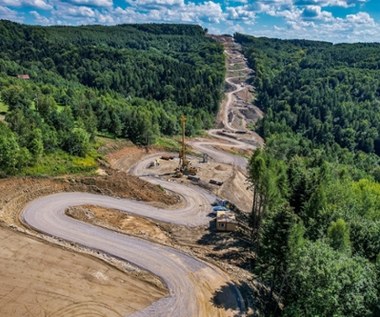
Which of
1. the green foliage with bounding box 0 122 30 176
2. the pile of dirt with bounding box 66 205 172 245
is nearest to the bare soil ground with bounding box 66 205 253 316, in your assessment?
the pile of dirt with bounding box 66 205 172 245

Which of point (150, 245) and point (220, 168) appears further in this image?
point (220, 168)

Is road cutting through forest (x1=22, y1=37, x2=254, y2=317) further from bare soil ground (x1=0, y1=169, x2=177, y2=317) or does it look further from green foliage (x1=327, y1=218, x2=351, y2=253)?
green foliage (x1=327, y1=218, x2=351, y2=253)

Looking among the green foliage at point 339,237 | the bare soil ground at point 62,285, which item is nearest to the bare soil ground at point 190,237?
the bare soil ground at point 62,285

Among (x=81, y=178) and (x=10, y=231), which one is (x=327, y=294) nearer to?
(x=10, y=231)

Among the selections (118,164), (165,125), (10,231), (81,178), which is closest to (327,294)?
(10,231)

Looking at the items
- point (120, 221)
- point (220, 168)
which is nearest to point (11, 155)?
point (120, 221)

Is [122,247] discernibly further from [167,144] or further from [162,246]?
[167,144]
